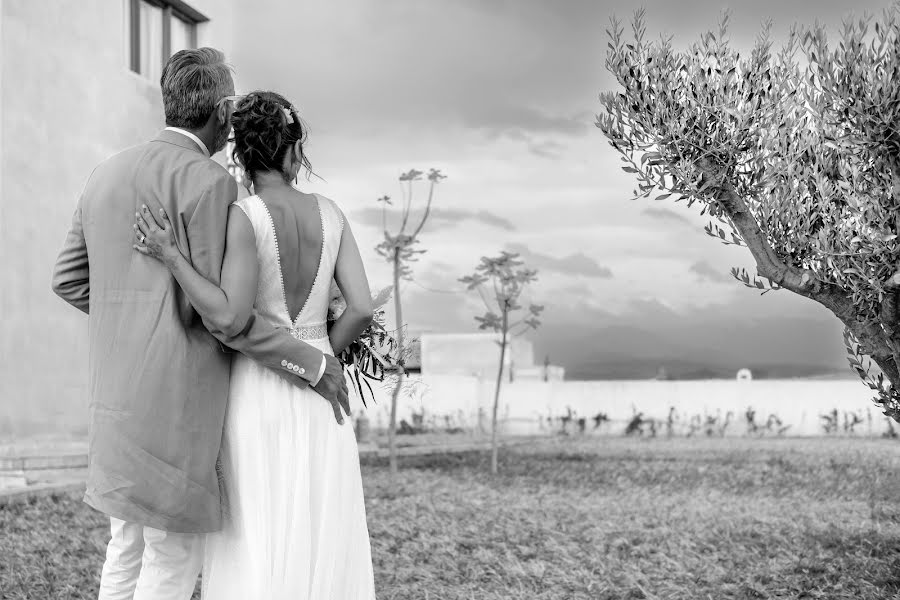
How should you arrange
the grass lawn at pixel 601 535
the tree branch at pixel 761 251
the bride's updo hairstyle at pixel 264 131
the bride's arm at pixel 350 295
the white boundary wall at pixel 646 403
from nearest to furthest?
the bride's updo hairstyle at pixel 264 131
the bride's arm at pixel 350 295
the tree branch at pixel 761 251
the grass lawn at pixel 601 535
the white boundary wall at pixel 646 403

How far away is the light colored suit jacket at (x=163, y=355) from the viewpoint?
2762 millimetres

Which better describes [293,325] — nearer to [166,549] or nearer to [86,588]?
[166,549]

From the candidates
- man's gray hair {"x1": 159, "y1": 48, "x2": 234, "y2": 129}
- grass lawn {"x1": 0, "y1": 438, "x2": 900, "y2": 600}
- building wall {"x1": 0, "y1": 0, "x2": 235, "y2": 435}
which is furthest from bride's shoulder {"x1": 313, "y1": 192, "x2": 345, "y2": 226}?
building wall {"x1": 0, "y1": 0, "x2": 235, "y2": 435}

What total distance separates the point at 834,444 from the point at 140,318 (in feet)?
49.4

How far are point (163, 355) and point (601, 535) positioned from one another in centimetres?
491

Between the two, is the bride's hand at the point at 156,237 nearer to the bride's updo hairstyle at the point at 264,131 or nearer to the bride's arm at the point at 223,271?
the bride's arm at the point at 223,271

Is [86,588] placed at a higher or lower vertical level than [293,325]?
lower

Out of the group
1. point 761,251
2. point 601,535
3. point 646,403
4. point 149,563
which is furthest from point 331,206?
point 646,403

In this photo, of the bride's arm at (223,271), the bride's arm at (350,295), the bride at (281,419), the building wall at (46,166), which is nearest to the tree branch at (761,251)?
the bride's arm at (350,295)

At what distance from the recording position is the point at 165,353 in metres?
2.78

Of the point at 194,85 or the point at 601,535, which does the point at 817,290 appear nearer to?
the point at 194,85

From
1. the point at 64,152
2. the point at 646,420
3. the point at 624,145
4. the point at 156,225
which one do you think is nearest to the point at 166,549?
the point at 156,225

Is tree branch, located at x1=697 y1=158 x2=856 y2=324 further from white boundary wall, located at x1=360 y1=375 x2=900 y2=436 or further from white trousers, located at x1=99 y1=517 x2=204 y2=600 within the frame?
white boundary wall, located at x1=360 y1=375 x2=900 y2=436

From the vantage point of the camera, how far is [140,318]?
2.80m
